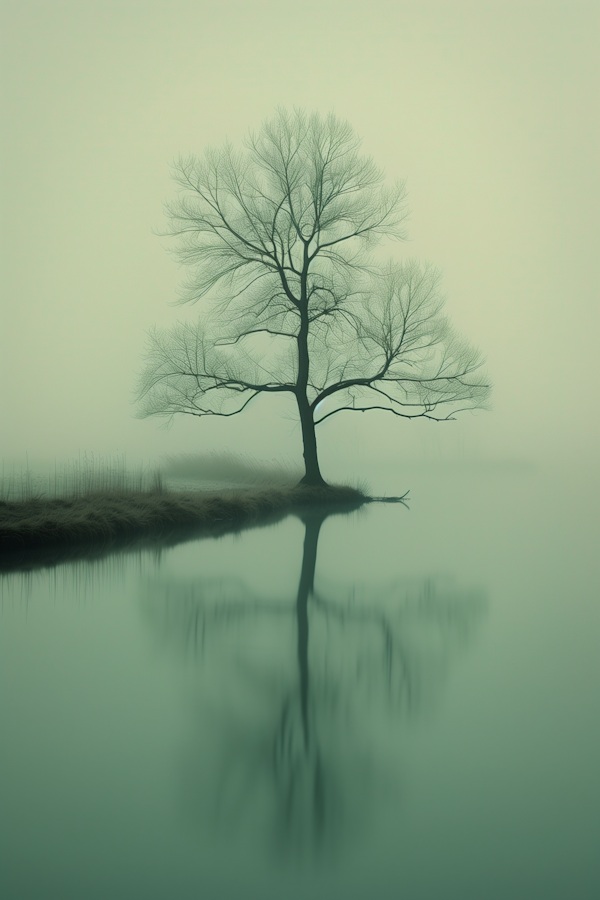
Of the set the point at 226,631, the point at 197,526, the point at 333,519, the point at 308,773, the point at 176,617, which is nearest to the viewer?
the point at 308,773

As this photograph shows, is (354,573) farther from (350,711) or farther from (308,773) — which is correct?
(308,773)

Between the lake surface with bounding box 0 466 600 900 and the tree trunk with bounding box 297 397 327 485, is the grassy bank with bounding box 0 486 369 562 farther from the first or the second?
the tree trunk with bounding box 297 397 327 485

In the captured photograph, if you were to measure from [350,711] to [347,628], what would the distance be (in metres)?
1.38

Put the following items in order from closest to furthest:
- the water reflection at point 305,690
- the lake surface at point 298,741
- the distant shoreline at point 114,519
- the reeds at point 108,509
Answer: the lake surface at point 298,741 → the water reflection at point 305,690 → the distant shoreline at point 114,519 → the reeds at point 108,509

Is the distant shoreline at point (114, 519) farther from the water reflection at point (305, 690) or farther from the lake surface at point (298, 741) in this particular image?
the water reflection at point (305, 690)

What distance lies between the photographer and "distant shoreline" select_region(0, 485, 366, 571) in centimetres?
686

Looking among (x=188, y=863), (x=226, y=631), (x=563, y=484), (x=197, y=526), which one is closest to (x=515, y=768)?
(x=188, y=863)

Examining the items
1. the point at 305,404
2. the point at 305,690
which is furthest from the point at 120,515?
the point at 305,404

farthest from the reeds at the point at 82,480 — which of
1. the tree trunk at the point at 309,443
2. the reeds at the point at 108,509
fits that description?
the tree trunk at the point at 309,443

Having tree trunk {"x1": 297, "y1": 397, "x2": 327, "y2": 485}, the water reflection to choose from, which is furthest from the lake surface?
tree trunk {"x1": 297, "y1": 397, "x2": 327, "y2": 485}

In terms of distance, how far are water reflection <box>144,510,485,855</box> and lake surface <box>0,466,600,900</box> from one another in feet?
0.04

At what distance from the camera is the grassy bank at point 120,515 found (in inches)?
276

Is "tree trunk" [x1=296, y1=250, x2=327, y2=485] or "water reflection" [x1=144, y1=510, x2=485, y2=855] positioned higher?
"tree trunk" [x1=296, y1=250, x2=327, y2=485]

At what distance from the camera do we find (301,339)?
1461cm
